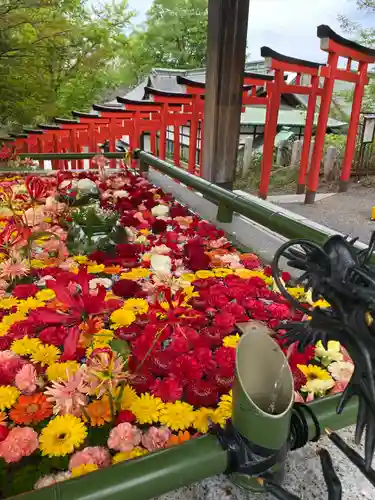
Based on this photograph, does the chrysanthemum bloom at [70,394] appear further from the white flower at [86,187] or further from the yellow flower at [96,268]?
the white flower at [86,187]

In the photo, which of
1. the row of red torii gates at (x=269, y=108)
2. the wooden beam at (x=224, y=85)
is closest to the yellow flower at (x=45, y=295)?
the wooden beam at (x=224, y=85)

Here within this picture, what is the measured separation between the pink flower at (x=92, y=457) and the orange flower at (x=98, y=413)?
0.08 meters

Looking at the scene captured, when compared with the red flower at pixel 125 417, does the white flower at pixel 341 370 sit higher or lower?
lower

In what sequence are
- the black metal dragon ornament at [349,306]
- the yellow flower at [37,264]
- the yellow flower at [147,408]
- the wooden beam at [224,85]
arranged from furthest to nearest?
the wooden beam at [224,85]
the yellow flower at [37,264]
the yellow flower at [147,408]
the black metal dragon ornament at [349,306]

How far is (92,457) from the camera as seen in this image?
93 centimetres

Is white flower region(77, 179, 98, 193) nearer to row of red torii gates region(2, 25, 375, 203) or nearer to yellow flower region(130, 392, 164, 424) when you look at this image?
yellow flower region(130, 392, 164, 424)

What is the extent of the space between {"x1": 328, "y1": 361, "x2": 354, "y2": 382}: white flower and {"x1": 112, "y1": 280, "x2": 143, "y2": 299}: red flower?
769 millimetres

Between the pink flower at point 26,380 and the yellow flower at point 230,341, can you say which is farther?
the yellow flower at point 230,341

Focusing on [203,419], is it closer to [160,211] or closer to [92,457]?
[92,457]

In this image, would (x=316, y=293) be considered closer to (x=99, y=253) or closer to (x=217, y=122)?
(x=99, y=253)

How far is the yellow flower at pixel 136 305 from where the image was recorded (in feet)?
5.08

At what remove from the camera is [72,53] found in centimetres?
1076

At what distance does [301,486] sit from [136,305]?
2.90 feet

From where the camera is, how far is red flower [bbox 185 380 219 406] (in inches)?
43.2
